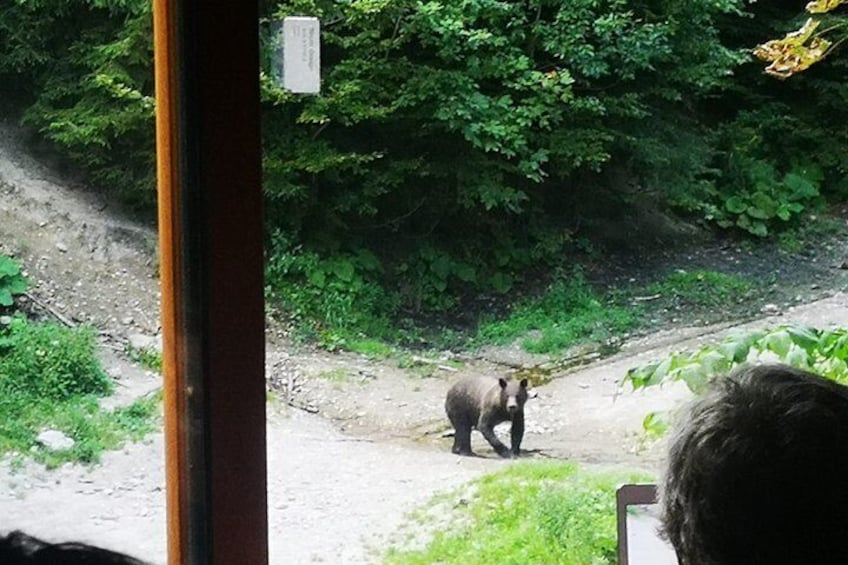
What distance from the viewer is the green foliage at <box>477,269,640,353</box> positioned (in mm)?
1761

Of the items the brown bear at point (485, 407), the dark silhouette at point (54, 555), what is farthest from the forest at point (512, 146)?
the dark silhouette at point (54, 555)

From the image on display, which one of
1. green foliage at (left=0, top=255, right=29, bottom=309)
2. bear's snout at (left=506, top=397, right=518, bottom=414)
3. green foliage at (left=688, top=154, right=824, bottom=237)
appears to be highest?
green foliage at (left=688, top=154, right=824, bottom=237)

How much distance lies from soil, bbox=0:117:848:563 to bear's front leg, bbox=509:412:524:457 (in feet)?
0.03

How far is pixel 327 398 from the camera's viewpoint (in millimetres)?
1703

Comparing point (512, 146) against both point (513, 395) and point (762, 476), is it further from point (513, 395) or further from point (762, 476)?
point (762, 476)

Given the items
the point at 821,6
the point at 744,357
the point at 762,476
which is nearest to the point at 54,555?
the point at 762,476

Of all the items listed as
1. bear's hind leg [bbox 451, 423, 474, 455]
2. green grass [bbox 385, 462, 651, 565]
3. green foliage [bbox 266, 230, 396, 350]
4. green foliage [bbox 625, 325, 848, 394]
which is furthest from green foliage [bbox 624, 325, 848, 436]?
green foliage [bbox 266, 230, 396, 350]

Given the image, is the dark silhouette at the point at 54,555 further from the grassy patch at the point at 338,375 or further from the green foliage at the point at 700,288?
the green foliage at the point at 700,288

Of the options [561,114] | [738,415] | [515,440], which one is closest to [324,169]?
[561,114]

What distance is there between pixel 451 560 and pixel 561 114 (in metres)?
0.65

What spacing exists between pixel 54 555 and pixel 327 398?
2.09ft

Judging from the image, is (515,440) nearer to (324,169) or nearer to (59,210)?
(324,169)

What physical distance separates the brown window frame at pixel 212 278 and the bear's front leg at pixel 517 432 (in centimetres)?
42

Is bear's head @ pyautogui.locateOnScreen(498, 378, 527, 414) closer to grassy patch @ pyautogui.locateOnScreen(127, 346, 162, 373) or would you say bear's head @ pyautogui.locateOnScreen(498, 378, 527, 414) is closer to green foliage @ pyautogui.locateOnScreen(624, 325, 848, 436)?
green foliage @ pyautogui.locateOnScreen(624, 325, 848, 436)
